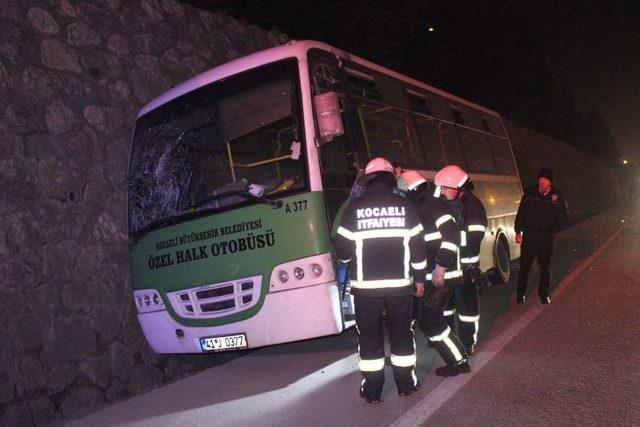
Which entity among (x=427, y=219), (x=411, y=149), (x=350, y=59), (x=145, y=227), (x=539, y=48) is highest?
(x=539, y=48)

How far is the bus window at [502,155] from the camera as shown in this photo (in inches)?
423

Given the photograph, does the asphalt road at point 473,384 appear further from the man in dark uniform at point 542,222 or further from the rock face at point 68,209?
the rock face at point 68,209

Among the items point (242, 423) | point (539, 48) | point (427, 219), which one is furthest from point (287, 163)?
point (539, 48)

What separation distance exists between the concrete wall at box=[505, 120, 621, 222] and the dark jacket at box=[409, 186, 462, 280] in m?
13.4

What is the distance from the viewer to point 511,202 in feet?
35.3

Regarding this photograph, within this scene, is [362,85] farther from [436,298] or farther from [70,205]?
[70,205]

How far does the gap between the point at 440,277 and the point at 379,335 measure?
30.0 inches

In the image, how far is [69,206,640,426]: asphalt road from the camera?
4180 mm

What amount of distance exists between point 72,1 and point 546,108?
45633mm

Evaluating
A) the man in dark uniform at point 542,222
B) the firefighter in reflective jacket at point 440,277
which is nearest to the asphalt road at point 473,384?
the firefighter in reflective jacket at point 440,277

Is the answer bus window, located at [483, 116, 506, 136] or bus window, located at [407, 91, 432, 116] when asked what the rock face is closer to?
bus window, located at [407, 91, 432, 116]

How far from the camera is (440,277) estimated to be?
485 centimetres

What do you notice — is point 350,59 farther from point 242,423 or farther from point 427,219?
point 242,423

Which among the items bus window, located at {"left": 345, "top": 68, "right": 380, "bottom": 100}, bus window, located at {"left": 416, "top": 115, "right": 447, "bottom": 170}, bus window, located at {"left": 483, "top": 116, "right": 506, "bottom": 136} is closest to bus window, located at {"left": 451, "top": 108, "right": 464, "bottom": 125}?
bus window, located at {"left": 416, "top": 115, "right": 447, "bottom": 170}
